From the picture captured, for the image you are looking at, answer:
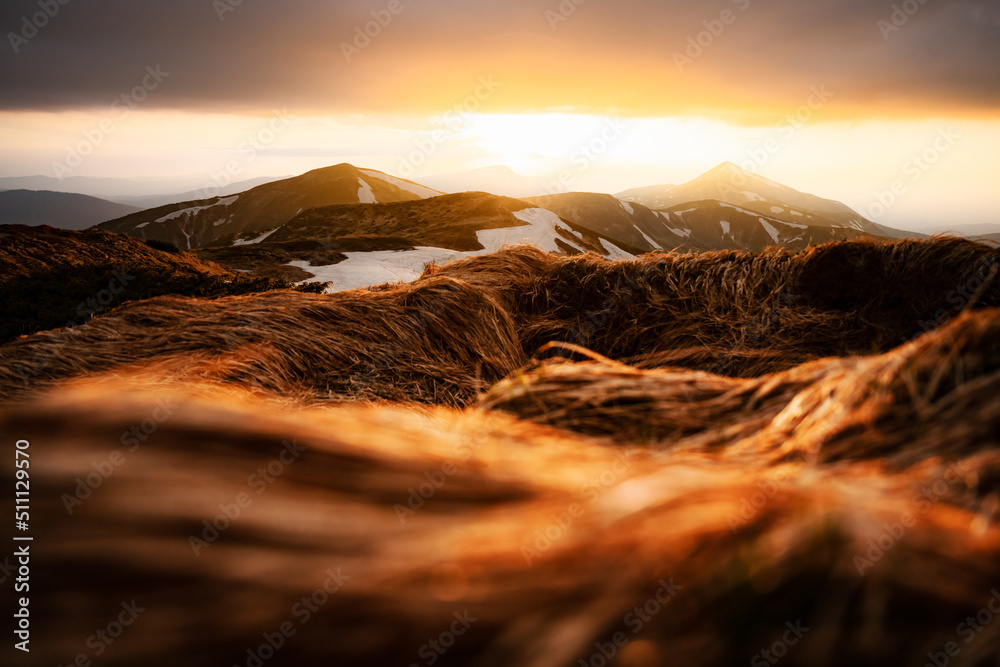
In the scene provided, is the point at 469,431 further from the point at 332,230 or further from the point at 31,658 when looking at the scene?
the point at 332,230

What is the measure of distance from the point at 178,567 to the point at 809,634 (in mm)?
886

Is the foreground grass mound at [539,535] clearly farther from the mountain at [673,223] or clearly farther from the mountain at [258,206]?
the mountain at [673,223]

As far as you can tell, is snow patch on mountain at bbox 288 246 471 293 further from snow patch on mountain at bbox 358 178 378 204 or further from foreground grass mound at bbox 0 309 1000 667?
snow patch on mountain at bbox 358 178 378 204

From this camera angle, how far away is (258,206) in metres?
117

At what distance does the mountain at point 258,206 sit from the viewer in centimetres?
10169

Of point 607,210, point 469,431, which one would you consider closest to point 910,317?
point 469,431

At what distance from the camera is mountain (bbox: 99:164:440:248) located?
10169 cm

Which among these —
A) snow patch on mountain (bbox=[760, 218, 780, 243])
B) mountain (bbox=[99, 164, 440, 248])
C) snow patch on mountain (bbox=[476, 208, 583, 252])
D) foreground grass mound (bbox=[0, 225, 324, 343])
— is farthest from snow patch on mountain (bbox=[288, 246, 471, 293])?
snow patch on mountain (bbox=[760, 218, 780, 243])

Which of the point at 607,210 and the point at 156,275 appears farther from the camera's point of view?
the point at 607,210


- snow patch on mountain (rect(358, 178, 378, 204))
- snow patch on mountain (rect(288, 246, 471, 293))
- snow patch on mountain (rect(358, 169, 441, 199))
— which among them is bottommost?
snow patch on mountain (rect(288, 246, 471, 293))

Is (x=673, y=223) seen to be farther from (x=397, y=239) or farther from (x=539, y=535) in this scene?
(x=539, y=535)

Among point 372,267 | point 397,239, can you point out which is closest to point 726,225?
point 397,239

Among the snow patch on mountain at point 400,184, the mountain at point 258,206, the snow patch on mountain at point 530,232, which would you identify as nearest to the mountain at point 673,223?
the snow patch on mountain at point 400,184

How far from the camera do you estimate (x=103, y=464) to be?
95 centimetres
